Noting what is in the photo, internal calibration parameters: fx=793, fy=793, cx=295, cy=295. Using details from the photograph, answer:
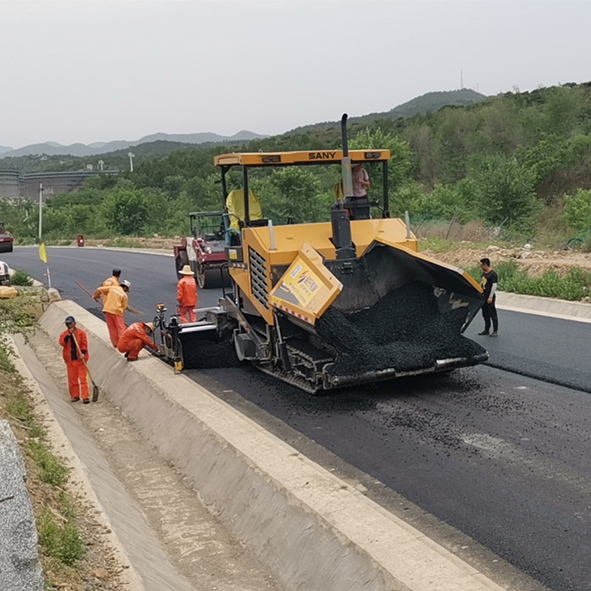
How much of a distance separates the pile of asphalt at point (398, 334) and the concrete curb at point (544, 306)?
5033mm

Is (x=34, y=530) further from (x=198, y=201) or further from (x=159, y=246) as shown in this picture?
(x=198, y=201)

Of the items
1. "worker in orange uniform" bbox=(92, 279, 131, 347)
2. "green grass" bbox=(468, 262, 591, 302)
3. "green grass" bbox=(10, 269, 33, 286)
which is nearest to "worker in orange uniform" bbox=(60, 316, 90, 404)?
"worker in orange uniform" bbox=(92, 279, 131, 347)

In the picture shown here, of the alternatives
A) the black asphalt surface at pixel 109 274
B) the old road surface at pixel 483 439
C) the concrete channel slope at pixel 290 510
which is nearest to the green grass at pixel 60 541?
the concrete channel slope at pixel 290 510

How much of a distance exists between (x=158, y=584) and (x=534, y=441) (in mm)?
3795

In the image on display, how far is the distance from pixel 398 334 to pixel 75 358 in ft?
15.5

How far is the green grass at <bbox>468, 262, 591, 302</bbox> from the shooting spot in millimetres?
14938

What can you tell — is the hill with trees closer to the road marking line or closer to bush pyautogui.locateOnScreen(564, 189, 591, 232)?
bush pyautogui.locateOnScreen(564, 189, 591, 232)

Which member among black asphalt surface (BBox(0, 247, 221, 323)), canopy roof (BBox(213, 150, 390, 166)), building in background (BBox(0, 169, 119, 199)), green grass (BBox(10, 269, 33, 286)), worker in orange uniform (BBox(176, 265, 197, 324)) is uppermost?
building in background (BBox(0, 169, 119, 199))

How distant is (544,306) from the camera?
14930mm

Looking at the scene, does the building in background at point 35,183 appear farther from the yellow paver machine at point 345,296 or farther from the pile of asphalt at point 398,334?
the pile of asphalt at point 398,334

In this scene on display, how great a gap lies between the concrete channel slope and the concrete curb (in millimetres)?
7253

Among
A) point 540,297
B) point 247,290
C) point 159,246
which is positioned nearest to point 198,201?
point 159,246

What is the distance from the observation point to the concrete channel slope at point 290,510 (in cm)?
479

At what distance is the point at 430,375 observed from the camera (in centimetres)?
977
